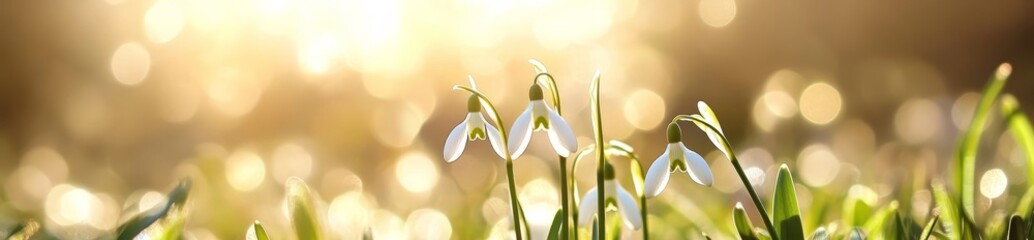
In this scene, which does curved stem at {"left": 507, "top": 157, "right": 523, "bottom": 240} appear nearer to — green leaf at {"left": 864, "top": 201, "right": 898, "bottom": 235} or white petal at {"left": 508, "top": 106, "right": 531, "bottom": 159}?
white petal at {"left": 508, "top": 106, "right": 531, "bottom": 159}

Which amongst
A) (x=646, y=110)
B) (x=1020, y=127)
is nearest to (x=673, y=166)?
(x=1020, y=127)

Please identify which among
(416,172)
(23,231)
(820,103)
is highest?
(820,103)

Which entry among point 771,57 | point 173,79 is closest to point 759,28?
point 771,57

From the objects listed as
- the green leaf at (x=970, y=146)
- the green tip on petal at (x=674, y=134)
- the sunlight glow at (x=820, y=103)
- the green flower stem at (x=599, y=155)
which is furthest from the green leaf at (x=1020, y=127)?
the sunlight glow at (x=820, y=103)

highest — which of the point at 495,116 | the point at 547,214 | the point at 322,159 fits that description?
the point at 322,159

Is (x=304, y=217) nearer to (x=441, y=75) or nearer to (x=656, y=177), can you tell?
(x=656, y=177)

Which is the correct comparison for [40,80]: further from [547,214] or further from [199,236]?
[547,214]

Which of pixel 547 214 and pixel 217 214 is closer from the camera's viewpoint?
pixel 547 214
